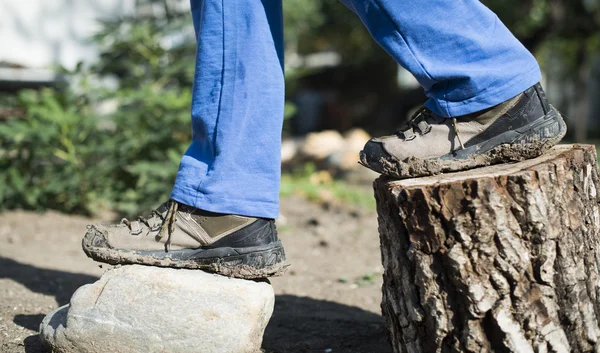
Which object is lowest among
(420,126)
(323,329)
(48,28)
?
(323,329)

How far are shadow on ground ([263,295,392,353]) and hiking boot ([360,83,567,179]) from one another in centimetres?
70

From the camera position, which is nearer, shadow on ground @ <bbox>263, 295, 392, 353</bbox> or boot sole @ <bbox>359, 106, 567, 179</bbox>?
boot sole @ <bbox>359, 106, 567, 179</bbox>

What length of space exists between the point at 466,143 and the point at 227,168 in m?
0.73

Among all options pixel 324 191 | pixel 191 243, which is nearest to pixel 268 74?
pixel 191 243

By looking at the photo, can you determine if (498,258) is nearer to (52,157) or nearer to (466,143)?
(466,143)

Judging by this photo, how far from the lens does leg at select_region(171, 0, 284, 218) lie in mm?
2023

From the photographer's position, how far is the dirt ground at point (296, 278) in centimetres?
239

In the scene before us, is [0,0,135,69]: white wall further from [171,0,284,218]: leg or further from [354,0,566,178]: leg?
[354,0,566,178]: leg

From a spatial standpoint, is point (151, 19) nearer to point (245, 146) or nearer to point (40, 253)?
point (40, 253)

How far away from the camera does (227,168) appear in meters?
2.02

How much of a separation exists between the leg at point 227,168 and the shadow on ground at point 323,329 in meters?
0.37

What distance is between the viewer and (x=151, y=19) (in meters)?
4.99

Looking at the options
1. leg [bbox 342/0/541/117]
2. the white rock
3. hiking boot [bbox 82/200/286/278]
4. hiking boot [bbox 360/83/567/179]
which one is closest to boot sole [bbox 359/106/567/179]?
hiking boot [bbox 360/83/567/179]

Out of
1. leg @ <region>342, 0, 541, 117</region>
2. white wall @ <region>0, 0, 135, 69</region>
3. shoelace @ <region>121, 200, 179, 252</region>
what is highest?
white wall @ <region>0, 0, 135, 69</region>
